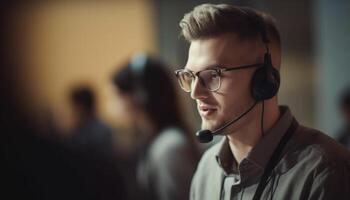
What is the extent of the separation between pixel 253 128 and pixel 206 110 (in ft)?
0.38

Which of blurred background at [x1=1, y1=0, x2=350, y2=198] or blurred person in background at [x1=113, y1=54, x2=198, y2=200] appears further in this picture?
blurred background at [x1=1, y1=0, x2=350, y2=198]

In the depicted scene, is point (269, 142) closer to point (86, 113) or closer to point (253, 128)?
point (253, 128)

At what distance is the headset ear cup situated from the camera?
1.28 m

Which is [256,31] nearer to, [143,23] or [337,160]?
[337,160]

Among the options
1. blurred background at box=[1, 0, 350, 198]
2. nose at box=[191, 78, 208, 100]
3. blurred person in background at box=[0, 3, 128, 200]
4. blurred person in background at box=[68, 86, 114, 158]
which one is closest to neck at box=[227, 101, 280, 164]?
nose at box=[191, 78, 208, 100]

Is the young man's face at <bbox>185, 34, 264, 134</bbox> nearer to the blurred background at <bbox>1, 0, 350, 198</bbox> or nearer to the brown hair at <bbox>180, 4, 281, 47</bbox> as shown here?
the brown hair at <bbox>180, 4, 281, 47</bbox>

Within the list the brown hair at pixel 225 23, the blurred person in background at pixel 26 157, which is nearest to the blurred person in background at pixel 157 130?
the brown hair at pixel 225 23

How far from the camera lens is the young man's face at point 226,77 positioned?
4.26ft

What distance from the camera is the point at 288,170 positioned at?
49.0 inches

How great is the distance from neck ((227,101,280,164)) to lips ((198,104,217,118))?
0.22ft

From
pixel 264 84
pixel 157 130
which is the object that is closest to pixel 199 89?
pixel 264 84

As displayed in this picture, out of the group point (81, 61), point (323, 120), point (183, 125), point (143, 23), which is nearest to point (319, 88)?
point (323, 120)

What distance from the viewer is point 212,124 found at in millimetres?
1319

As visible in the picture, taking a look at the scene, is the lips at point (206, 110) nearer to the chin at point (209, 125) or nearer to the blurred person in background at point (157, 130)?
the chin at point (209, 125)
